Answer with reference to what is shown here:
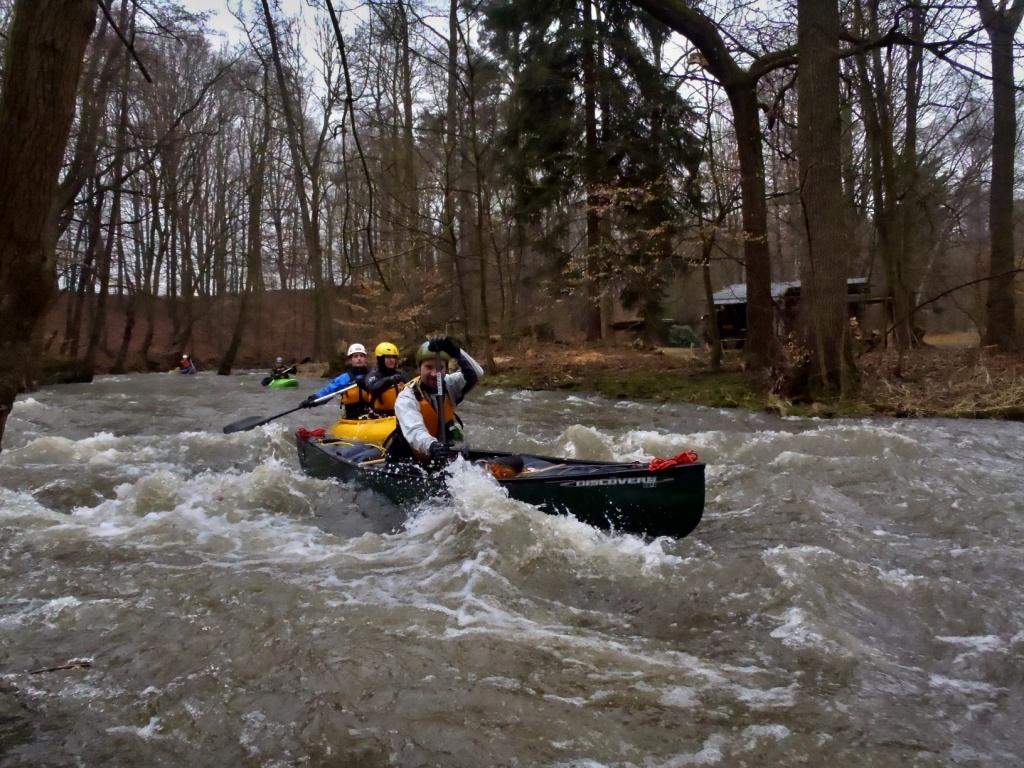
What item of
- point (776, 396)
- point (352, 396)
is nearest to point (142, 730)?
point (352, 396)

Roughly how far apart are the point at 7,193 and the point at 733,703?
11.2ft

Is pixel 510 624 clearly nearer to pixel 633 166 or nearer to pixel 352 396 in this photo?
pixel 352 396

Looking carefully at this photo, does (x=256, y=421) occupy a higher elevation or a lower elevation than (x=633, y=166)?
lower

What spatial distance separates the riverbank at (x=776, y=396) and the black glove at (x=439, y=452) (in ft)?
22.3

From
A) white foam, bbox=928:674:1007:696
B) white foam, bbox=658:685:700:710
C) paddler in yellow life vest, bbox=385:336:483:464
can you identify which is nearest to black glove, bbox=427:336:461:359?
paddler in yellow life vest, bbox=385:336:483:464

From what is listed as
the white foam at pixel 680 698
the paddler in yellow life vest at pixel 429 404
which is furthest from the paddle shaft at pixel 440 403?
the white foam at pixel 680 698

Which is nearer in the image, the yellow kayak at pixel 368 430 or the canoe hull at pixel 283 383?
the yellow kayak at pixel 368 430

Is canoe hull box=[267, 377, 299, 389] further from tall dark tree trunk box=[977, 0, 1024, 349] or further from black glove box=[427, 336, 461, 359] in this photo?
tall dark tree trunk box=[977, 0, 1024, 349]

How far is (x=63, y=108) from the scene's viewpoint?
275 centimetres

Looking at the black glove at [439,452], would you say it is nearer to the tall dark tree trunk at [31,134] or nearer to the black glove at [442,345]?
the black glove at [442,345]

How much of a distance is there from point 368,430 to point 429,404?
147 cm

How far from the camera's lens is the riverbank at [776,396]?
11188 mm

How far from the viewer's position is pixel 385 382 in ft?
28.4

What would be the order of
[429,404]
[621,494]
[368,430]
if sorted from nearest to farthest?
[621,494], [429,404], [368,430]
